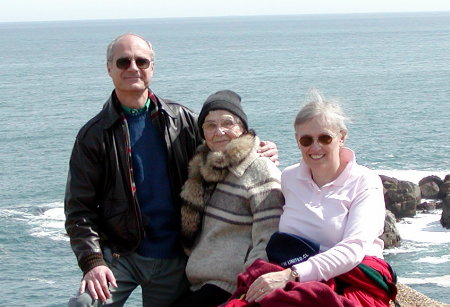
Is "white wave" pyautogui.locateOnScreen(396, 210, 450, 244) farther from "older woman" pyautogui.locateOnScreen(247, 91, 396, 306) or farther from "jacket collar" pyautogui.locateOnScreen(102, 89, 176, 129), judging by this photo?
"older woman" pyautogui.locateOnScreen(247, 91, 396, 306)

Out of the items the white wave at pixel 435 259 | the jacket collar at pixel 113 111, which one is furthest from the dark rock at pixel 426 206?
the jacket collar at pixel 113 111

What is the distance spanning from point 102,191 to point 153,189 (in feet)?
1.16

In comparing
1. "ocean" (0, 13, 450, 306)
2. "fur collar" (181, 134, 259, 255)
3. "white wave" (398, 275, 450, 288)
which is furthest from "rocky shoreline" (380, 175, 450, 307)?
"fur collar" (181, 134, 259, 255)

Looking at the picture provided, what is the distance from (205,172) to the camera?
19.0 ft

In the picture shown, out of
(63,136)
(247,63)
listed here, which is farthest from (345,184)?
(247,63)

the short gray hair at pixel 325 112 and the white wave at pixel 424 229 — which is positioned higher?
the short gray hair at pixel 325 112

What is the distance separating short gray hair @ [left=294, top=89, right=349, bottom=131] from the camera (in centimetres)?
528

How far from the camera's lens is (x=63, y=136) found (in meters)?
61.5

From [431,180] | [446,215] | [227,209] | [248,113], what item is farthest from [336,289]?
[248,113]

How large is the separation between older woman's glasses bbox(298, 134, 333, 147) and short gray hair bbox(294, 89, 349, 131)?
0.08 meters

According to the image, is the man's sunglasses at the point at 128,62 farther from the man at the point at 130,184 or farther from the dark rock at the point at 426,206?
the dark rock at the point at 426,206

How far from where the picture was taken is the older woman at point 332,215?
16.4ft

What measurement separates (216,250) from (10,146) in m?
55.6

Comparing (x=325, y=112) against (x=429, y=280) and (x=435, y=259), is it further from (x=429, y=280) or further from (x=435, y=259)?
(x=435, y=259)
